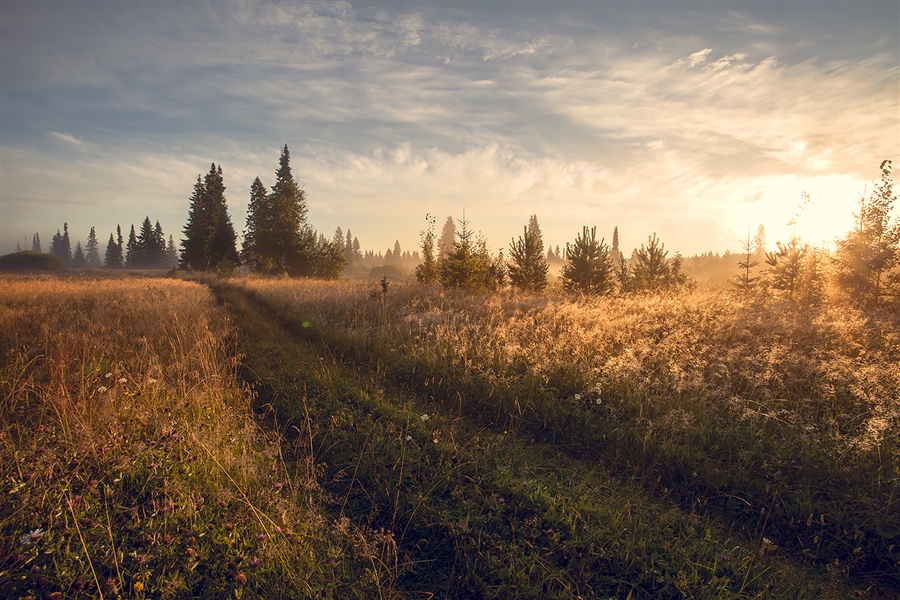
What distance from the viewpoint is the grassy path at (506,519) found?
3061 millimetres

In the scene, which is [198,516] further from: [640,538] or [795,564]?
[795,564]

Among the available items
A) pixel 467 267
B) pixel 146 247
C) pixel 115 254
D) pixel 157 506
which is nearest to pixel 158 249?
pixel 146 247

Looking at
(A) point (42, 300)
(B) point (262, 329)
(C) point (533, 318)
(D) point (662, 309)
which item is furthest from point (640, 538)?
(A) point (42, 300)

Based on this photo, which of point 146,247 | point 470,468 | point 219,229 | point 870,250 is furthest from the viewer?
point 146,247

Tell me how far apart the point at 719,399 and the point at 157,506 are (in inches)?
276

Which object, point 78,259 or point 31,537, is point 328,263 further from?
point 78,259

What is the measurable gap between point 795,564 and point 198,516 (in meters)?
5.33

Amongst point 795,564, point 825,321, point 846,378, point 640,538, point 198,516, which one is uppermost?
point 825,321

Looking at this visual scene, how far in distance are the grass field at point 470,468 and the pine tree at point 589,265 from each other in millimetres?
11248

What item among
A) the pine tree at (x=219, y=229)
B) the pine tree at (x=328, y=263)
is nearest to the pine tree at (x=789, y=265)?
the pine tree at (x=328, y=263)

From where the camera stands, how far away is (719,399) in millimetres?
5676

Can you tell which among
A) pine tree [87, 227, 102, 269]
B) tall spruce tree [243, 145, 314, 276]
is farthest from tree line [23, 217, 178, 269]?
tall spruce tree [243, 145, 314, 276]

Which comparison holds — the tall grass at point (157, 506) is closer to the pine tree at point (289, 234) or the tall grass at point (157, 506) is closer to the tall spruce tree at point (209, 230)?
the pine tree at point (289, 234)

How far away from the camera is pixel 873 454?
4.34m
